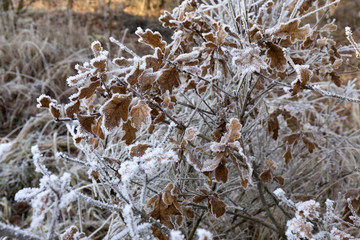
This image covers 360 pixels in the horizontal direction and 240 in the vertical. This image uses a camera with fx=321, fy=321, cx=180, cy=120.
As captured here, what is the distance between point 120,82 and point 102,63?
0.32ft

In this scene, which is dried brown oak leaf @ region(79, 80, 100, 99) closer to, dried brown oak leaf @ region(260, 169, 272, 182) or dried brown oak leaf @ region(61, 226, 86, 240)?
dried brown oak leaf @ region(61, 226, 86, 240)

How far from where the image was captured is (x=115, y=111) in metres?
0.83

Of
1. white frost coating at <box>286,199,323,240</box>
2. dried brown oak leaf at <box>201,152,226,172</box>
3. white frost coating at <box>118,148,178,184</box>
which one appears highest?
white frost coating at <box>118,148,178,184</box>

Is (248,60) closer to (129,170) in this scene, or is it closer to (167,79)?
(167,79)

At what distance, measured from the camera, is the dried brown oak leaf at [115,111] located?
2.69ft

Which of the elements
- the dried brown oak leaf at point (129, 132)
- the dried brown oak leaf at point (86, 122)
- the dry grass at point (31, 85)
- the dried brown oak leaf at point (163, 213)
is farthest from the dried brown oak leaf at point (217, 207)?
the dry grass at point (31, 85)

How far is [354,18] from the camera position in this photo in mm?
4512

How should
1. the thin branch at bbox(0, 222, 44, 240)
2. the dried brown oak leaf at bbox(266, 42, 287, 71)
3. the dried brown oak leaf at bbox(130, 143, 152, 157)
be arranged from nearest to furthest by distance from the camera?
the thin branch at bbox(0, 222, 44, 240), the dried brown oak leaf at bbox(266, 42, 287, 71), the dried brown oak leaf at bbox(130, 143, 152, 157)

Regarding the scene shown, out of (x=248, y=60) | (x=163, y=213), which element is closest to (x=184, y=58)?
(x=248, y=60)

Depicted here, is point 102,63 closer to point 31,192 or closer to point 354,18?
point 31,192

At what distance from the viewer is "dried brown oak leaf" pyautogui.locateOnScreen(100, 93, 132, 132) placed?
82cm

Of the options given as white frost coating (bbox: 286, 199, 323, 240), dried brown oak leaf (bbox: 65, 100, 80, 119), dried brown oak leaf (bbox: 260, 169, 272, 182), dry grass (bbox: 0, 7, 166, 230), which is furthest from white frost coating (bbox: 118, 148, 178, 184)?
dry grass (bbox: 0, 7, 166, 230)

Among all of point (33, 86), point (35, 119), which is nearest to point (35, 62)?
point (33, 86)

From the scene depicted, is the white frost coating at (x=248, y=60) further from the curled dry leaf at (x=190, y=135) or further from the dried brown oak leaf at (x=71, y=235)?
the dried brown oak leaf at (x=71, y=235)
